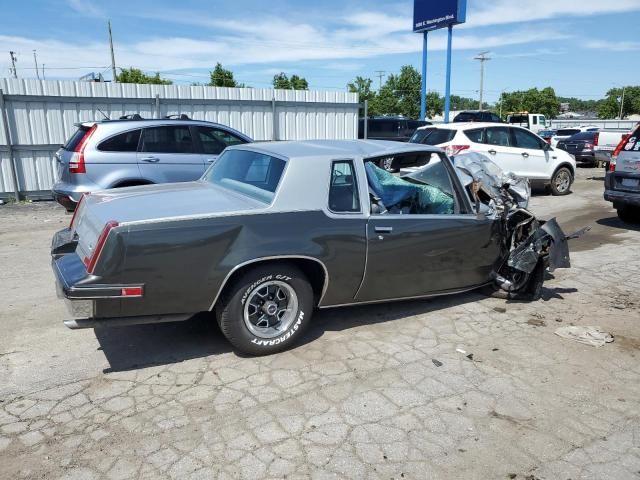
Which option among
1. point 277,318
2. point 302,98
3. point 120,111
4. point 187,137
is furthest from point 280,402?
point 302,98

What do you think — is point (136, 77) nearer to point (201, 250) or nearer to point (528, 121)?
point (528, 121)

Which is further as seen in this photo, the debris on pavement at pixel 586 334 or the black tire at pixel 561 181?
the black tire at pixel 561 181

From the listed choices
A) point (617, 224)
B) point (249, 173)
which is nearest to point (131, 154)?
point (249, 173)

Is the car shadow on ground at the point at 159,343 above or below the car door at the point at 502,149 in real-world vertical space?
below

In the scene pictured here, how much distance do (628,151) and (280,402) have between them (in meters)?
7.92

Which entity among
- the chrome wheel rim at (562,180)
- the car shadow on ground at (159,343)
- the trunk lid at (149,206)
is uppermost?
the trunk lid at (149,206)

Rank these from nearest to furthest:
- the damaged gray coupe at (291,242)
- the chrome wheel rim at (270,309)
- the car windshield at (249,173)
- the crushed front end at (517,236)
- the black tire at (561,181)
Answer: the damaged gray coupe at (291,242) < the chrome wheel rim at (270,309) < the car windshield at (249,173) < the crushed front end at (517,236) < the black tire at (561,181)

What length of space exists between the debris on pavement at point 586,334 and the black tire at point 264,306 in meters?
2.35

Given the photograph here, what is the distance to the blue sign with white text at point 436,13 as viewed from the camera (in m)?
19.5

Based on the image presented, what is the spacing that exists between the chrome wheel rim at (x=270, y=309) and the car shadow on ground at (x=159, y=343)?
0.41 meters

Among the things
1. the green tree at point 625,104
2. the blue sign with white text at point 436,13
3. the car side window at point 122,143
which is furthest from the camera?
the green tree at point 625,104

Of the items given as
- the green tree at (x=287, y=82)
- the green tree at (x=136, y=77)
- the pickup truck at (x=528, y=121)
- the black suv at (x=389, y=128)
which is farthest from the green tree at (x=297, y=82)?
the black suv at (x=389, y=128)

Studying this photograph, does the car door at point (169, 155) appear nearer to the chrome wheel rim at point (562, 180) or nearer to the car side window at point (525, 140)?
the car side window at point (525, 140)

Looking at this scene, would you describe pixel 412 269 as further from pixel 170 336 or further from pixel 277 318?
pixel 170 336
